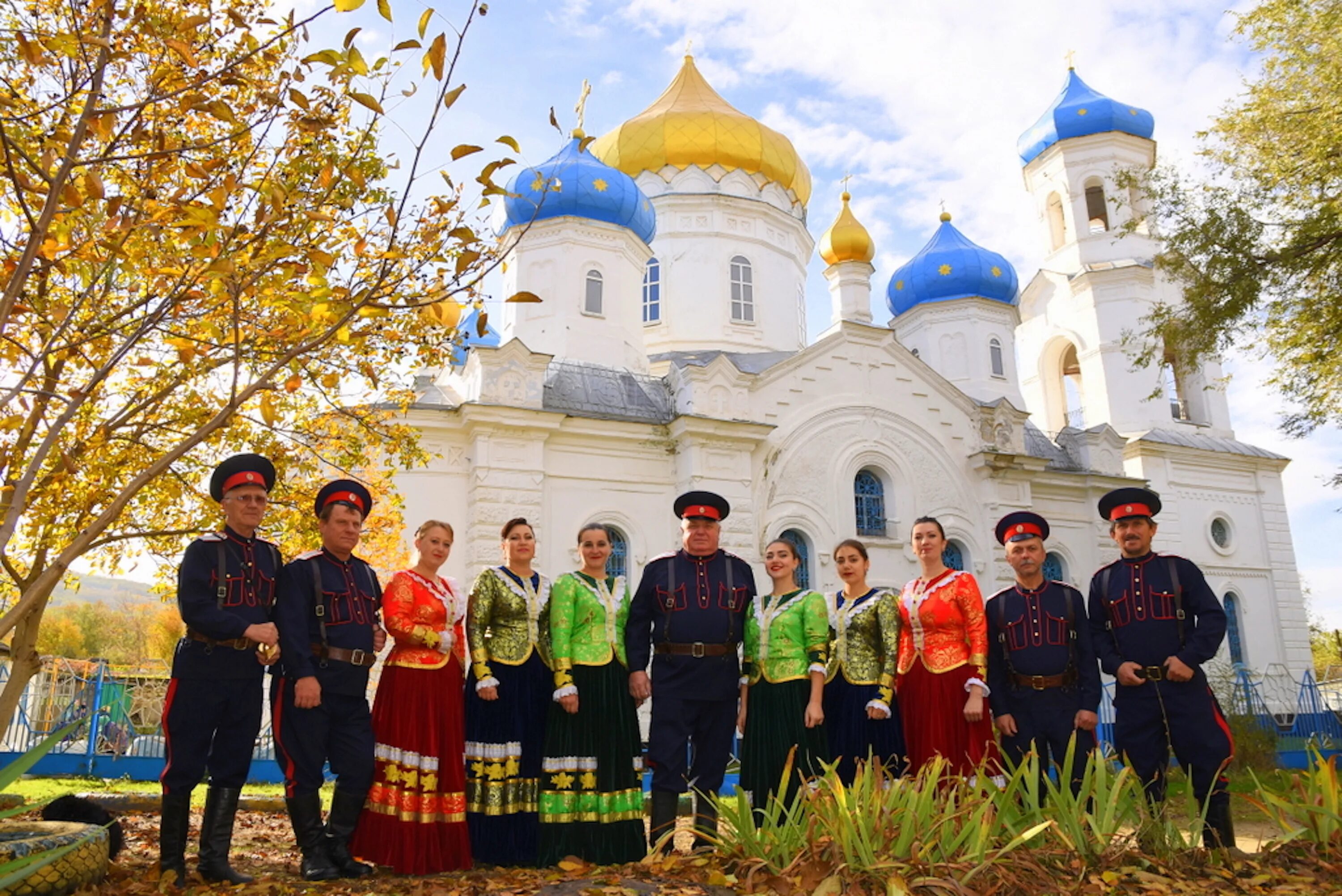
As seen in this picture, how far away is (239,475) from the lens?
4926mm

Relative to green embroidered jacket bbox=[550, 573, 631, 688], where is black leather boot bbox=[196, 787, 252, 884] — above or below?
below

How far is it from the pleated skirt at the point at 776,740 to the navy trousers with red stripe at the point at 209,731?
2.67 meters

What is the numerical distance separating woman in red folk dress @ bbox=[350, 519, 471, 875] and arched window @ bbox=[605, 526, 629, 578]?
1009 cm

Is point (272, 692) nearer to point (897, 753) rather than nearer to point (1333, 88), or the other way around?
point (897, 753)

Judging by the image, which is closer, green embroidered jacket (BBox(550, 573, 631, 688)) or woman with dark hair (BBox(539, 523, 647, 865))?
woman with dark hair (BBox(539, 523, 647, 865))

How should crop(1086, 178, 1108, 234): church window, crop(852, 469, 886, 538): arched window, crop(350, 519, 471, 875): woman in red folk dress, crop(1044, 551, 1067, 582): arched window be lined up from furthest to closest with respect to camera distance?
crop(1086, 178, 1108, 234): church window
crop(1044, 551, 1067, 582): arched window
crop(852, 469, 886, 538): arched window
crop(350, 519, 471, 875): woman in red folk dress

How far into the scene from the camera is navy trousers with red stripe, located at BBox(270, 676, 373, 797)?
482 cm

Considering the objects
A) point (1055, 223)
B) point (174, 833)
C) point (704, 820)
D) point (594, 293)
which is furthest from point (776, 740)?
point (1055, 223)

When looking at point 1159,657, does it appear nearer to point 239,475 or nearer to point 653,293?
point 239,475

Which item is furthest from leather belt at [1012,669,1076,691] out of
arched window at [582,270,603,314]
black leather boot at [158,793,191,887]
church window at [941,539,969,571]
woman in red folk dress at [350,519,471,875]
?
arched window at [582,270,603,314]

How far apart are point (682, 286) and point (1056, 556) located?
942 centimetres

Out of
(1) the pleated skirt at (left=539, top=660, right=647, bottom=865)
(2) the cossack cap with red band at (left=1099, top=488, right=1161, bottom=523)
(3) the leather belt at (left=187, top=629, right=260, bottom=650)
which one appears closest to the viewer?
(3) the leather belt at (left=187, top=629, right=260, bottom=650)

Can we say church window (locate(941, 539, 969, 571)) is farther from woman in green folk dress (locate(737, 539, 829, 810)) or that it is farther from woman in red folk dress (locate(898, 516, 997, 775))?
woman in green folk dress (locate(737, 539, 829, 810))

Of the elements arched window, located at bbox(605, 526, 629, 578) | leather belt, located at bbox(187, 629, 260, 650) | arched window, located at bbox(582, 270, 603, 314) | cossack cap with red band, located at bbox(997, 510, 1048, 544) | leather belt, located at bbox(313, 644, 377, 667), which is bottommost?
leather belt, located at bbox(313, 644, 377, 667)
